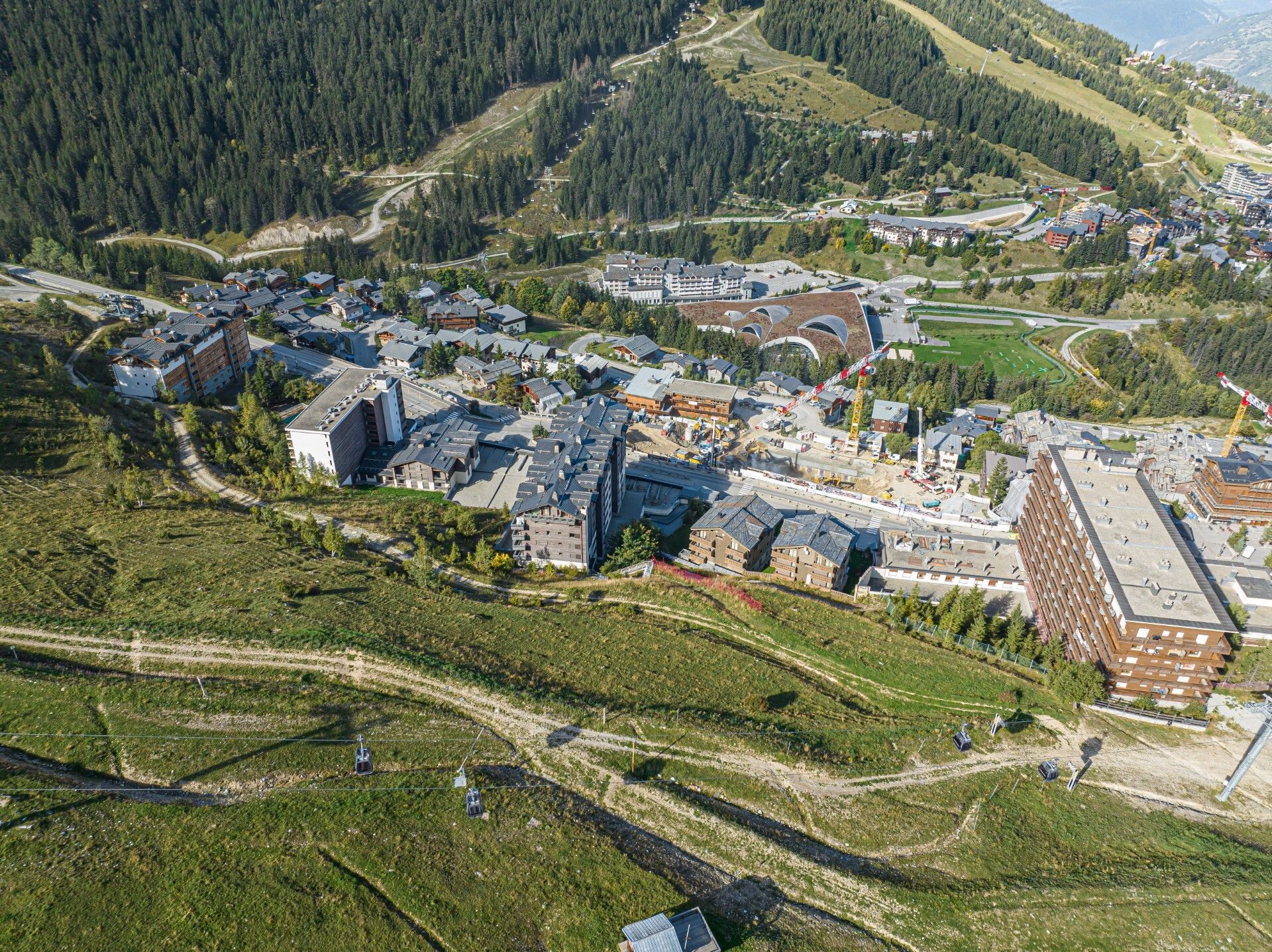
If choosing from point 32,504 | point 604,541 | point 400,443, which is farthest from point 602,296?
point 32,504

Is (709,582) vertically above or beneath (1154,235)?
beneath

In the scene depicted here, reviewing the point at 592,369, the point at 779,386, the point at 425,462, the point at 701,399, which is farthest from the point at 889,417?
the point at 425,462

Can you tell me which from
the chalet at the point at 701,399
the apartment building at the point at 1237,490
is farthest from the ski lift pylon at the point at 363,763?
the apartment building at the point at 1237,490

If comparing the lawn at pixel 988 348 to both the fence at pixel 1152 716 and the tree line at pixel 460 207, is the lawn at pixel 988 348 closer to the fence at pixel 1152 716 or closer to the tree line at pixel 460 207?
the fence at pixel 1152 716

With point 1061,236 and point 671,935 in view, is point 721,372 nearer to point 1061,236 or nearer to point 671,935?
point 671,935

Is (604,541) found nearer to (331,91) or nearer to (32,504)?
(32,504)

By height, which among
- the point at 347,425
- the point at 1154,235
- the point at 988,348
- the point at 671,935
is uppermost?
the point at 1154,235
